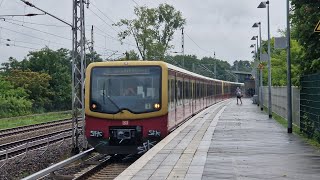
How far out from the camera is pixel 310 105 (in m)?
16.8

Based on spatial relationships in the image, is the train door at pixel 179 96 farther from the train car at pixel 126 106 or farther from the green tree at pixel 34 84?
the green tree at pixel 34 84

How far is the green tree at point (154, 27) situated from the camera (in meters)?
63.0

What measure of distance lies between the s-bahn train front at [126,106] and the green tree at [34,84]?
43842mm

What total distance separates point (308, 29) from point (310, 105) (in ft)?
7.56

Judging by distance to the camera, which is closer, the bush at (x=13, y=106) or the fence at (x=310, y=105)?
the fence at (x=310, y=105)

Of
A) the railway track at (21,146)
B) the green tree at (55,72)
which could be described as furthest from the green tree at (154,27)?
the railway track at (21,146)

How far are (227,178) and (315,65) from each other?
26.2ft

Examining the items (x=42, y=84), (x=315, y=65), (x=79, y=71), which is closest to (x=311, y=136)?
(x=315, y=65)

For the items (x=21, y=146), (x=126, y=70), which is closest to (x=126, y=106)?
(x=126, y=70)

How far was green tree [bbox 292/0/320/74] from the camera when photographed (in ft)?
52.1

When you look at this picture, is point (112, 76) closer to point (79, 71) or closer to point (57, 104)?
point (79, 71)

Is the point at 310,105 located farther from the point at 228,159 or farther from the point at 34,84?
the point at 34,84

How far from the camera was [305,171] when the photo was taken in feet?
33.7

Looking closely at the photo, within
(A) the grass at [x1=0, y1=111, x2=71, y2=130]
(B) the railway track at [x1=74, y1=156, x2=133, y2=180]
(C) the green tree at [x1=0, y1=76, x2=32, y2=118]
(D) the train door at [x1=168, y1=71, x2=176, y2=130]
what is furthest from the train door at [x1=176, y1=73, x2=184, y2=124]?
(C) the green tree at [x1=0, y1=76, x2=32, y2=118]
